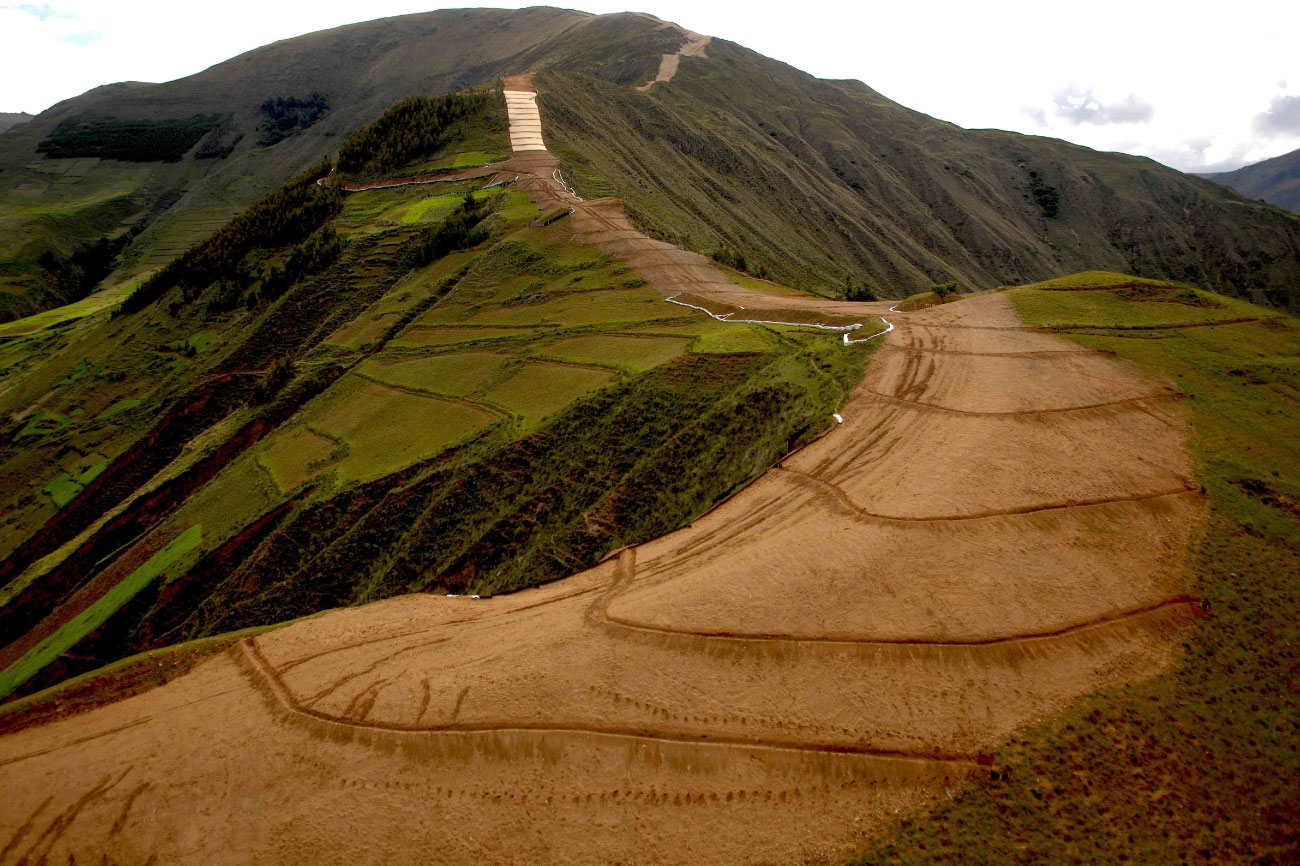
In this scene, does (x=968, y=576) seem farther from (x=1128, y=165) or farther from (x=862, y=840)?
(x=1128, y=165)

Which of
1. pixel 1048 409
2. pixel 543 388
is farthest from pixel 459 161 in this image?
pixel 1048 409

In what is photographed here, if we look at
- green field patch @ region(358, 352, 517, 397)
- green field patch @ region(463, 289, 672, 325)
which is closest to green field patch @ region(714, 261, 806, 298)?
green field patch @ region(463, 289, 672, 325)

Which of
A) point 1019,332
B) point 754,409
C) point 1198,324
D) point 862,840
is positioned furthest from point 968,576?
point 1198,324

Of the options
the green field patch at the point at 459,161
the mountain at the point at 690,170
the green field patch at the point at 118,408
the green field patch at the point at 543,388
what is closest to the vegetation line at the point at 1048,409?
the green field patch at the point at 543,388

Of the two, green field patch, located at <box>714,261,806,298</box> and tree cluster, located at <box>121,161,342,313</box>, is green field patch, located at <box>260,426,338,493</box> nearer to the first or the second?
tree cluster, located at <box>121,161,342,313</box>

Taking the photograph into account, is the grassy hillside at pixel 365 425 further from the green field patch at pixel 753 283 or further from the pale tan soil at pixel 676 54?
the pale tan soil at pixel 676 54

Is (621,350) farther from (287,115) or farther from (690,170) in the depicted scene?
(287,115)
